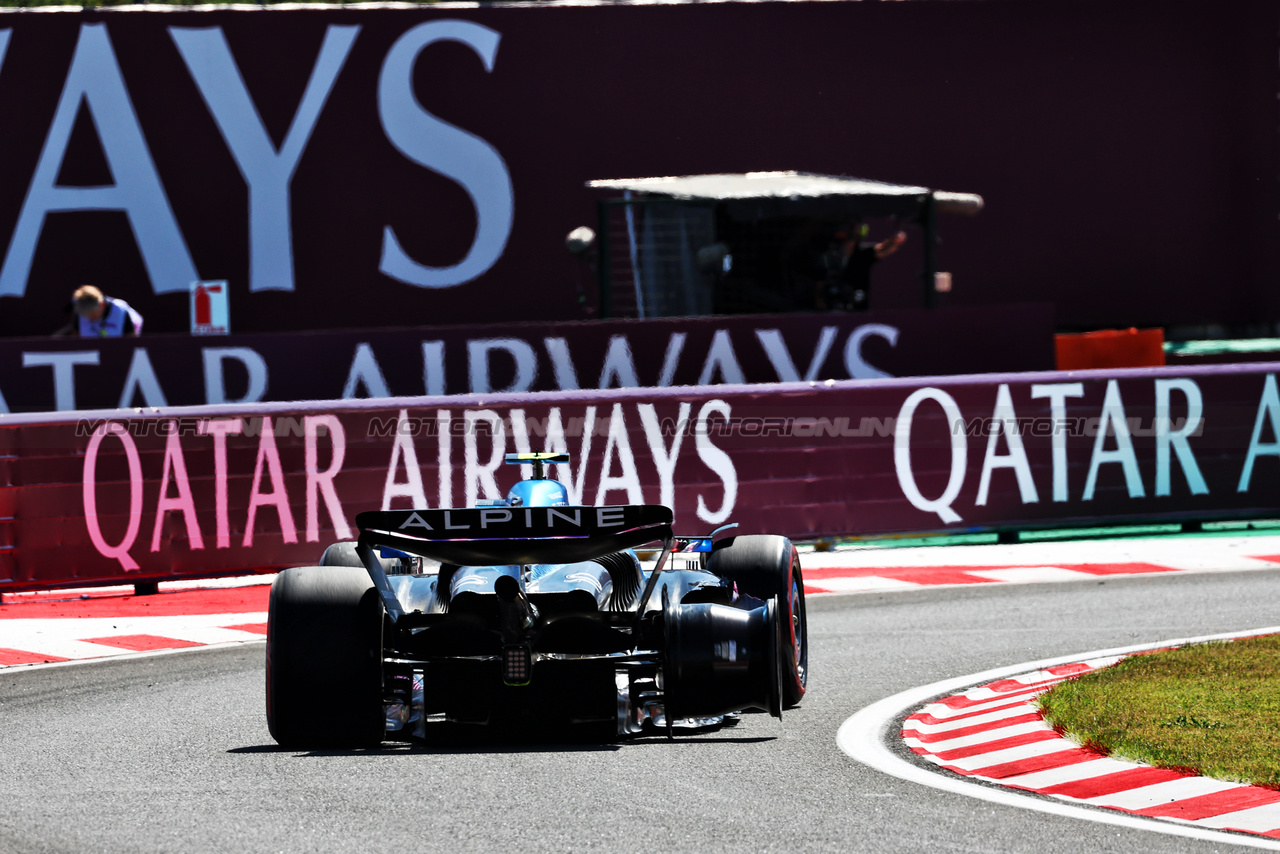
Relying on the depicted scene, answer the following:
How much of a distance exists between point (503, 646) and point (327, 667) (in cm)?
68

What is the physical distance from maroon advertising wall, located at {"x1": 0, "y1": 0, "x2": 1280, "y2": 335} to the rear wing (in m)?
14.2

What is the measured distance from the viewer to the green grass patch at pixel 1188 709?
6957 millimetres

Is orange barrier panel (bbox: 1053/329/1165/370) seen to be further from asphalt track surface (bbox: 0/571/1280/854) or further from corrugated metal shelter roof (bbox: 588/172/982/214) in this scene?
asphalt track surface (bbox: 0/571/1280/854)

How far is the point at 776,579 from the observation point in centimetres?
831

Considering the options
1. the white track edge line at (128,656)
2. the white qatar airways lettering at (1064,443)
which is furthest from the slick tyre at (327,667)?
the white qatar airways lettering at (1064,443)

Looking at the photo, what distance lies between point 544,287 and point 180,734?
14621 mm

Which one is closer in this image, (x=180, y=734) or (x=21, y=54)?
(x=180, y=734)

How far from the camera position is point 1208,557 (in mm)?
14430

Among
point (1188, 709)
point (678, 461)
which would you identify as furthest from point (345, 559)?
point (678, 461)

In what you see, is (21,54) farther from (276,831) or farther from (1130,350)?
(276,831)

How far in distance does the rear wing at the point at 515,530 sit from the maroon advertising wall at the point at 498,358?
8664 mm

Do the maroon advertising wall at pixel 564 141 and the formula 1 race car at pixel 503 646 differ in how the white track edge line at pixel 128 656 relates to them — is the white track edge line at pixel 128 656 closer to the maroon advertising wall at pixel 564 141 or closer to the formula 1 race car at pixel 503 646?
the formula 1 race car at pixel 503 646

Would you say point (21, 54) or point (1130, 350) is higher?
point (21, 54)

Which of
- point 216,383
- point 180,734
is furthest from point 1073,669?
point 216,383
